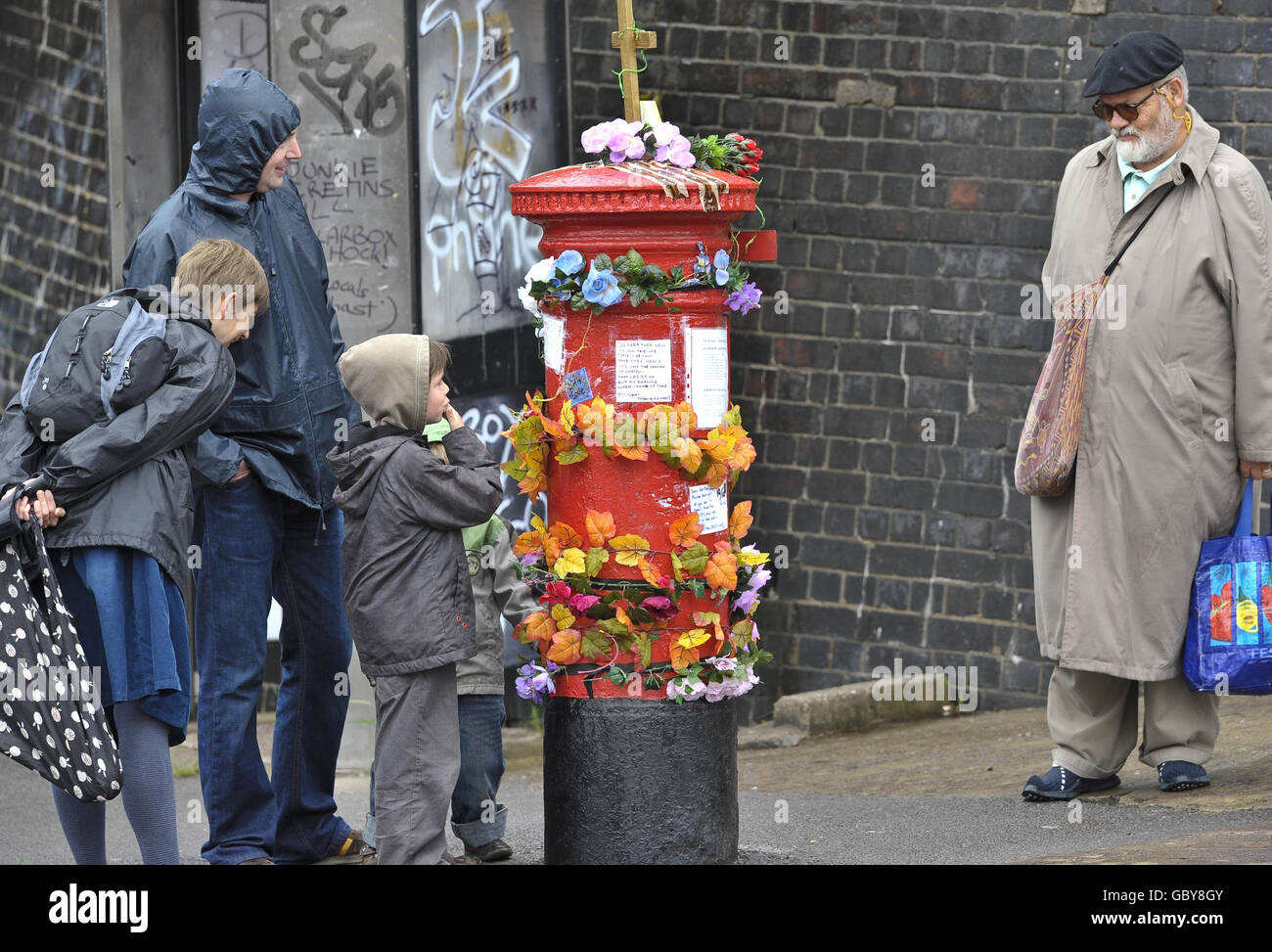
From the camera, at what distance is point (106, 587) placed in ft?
15.5

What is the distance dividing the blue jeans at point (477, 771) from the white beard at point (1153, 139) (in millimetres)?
2621

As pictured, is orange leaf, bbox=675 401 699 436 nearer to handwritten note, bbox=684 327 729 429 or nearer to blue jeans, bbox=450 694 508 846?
handwritten note, bbox=684 327 729 429

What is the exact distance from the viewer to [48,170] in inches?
334

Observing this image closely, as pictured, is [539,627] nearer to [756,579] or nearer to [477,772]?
[756,579]

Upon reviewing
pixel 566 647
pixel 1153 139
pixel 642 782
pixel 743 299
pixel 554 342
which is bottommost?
pixel 642 782

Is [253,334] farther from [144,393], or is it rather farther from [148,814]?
[148,814]

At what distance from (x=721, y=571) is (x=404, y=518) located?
86 cm

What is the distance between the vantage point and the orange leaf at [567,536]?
4934 millimetres

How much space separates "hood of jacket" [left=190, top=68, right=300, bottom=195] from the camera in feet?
17.3

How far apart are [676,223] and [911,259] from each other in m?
3.64

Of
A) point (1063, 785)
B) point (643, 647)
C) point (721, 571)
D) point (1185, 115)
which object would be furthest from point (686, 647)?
point (1185, 115)

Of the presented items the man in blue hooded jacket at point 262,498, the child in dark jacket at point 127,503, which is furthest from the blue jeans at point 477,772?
the child in dark jacket at point 127,503

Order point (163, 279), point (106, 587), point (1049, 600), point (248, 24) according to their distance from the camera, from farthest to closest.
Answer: point (248, 24)
point (1049, 600)
point (163, 279)
point (106, 587)
